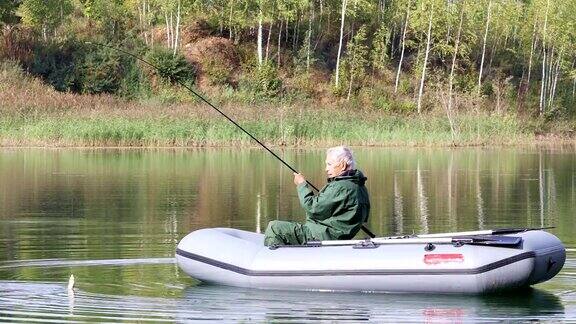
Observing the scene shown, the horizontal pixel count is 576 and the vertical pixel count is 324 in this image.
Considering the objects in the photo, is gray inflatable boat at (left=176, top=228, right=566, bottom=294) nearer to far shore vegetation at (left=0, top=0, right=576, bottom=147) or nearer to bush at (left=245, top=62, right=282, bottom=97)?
far shore vegetation at (left=0, top=0, right=576, bottom=147)

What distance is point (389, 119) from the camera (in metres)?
48.3

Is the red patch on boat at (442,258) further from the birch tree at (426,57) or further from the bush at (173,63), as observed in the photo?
the birch tree at (426,57)

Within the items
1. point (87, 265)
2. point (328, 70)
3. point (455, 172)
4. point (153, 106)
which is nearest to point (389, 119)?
point (153, 106)

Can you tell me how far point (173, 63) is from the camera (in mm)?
53250

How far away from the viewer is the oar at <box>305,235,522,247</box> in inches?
Answer: 429

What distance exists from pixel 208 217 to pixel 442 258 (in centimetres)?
833

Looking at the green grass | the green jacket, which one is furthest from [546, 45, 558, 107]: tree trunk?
the green jacket

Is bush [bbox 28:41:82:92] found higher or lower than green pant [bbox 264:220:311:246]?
higher

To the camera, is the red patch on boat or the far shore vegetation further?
the far shore vegetation

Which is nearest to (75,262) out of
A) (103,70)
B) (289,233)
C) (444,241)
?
(289,233)

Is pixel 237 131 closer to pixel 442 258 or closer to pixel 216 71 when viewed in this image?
pixel 216 71

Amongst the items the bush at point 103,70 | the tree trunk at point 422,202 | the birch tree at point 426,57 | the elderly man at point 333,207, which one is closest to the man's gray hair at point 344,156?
the elderly man at point 333,207

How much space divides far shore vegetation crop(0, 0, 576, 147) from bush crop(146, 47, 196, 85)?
101mm

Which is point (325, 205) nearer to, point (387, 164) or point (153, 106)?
point (387, 164)
